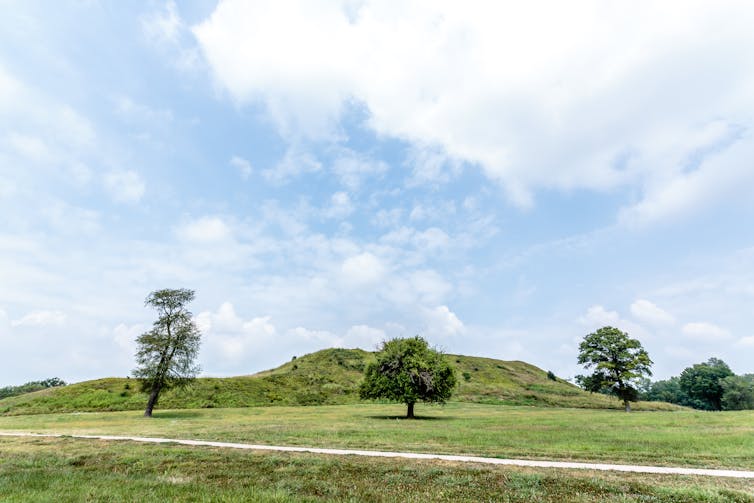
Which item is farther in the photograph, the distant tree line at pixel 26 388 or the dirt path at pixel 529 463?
the distant tree line at pixel 26 388

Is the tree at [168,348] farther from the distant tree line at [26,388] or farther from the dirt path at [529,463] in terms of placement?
the distant tree line at [26,388]

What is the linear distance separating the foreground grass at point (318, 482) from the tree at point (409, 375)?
27.2 meters

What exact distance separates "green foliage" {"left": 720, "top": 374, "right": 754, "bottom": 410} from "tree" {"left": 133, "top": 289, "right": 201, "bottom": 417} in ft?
346

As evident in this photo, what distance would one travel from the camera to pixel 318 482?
1004 cm

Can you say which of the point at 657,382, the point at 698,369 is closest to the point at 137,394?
the point at 698,369

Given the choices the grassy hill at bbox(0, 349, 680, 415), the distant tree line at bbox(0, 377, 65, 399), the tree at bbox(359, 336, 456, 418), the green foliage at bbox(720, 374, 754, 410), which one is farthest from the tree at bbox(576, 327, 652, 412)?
the distant tree line at bbox(0, 377, 65, 399)

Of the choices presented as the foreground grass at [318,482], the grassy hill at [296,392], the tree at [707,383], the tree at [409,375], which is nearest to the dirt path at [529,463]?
the foreground grass at [318,482]

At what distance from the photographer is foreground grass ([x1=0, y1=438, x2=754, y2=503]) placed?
866cm

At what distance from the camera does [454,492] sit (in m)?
9.11

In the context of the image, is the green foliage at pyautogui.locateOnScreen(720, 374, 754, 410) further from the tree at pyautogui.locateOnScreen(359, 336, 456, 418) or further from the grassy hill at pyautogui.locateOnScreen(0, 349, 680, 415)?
the tree at pyautogui.locateOnScreen(359, 336, 456, 418)

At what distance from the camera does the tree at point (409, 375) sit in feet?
130

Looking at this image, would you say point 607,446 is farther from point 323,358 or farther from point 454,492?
point 323,358

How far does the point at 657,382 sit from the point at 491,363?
404ft

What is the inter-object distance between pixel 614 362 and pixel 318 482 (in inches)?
2398
